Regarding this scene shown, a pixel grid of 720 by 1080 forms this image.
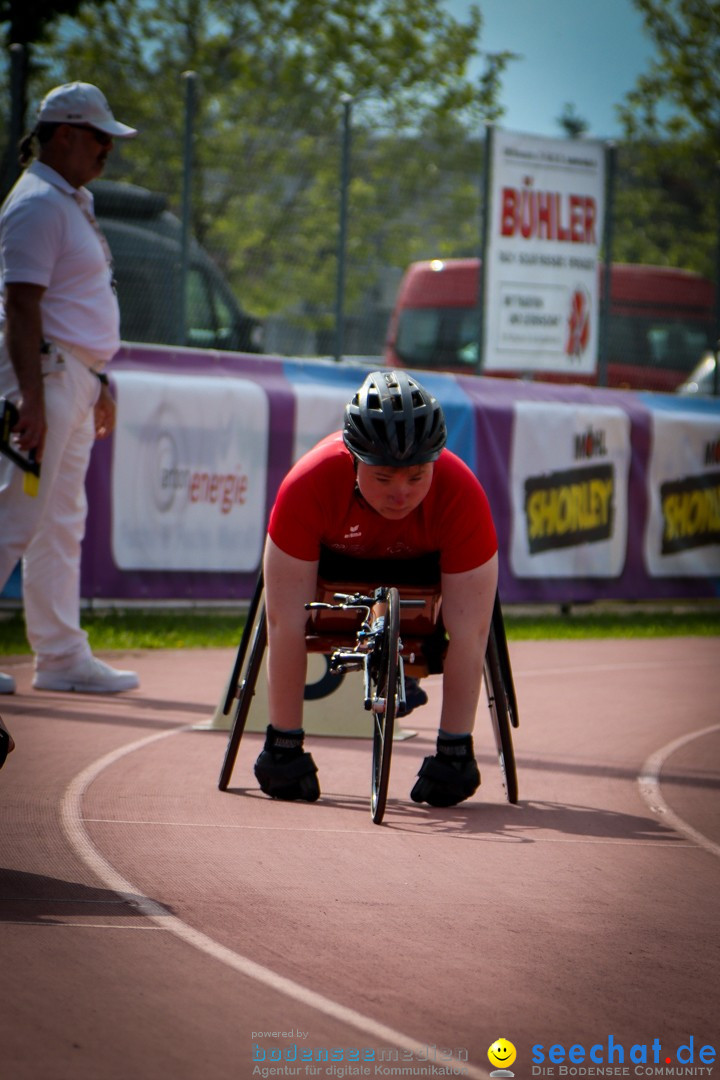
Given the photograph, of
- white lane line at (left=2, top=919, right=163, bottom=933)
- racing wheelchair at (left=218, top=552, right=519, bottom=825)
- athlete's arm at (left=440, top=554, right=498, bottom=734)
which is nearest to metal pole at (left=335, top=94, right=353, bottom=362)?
racing wheelchair at (left=218, top=552, right=519, bottom=825)

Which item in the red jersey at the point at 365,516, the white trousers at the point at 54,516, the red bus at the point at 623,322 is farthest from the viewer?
the red bus at the point at 623,322

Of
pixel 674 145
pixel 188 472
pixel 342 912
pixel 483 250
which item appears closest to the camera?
pixel 342 912

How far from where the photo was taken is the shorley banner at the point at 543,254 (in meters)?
14.3

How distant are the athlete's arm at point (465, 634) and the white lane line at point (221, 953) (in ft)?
4.35

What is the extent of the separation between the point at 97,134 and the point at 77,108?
0.66ft

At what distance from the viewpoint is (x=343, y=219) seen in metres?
13.4

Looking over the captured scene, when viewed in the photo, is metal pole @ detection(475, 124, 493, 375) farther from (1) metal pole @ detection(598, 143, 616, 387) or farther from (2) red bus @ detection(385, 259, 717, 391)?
(2) red bus @ detection(385, 259, 717, 391)

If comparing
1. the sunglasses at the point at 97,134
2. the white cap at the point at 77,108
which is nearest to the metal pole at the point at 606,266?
the sunglasses at the point at 97,134

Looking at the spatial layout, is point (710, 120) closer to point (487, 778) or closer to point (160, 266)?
point (160, 266)

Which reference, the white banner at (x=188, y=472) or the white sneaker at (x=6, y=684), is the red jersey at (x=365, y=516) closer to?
the white sneaker at (x=6, y=684)

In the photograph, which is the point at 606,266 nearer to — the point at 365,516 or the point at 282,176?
the point at 282,176

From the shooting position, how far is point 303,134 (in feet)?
44.0

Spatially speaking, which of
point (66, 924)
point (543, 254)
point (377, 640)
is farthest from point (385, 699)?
point (543, 254)

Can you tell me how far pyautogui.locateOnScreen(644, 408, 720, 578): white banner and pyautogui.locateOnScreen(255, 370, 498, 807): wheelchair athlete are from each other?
8.38 meters
